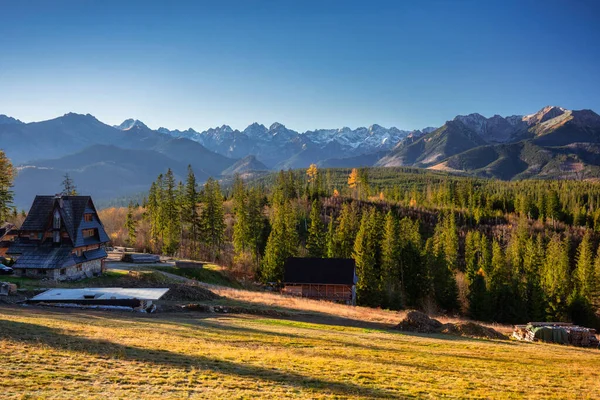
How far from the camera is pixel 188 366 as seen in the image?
15180 millimetres

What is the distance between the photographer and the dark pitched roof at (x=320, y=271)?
66.2 m

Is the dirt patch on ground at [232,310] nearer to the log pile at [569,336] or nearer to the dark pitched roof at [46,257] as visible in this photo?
the dark pitched roof at [46,257]

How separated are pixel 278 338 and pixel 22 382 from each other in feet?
45.2

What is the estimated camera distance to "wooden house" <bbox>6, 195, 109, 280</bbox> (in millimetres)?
42969

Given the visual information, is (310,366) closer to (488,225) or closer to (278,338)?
(278,338)

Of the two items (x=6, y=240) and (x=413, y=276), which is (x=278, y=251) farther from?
(x=6, y=240)

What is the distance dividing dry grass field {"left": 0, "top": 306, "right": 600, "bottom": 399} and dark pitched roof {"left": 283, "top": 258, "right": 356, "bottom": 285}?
130 ft

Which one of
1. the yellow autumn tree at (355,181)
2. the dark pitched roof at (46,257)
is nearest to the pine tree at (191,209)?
the dark pitched roof at (46,257)

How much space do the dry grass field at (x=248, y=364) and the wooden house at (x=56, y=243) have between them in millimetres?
19016

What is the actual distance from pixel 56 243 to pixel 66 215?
3387 mm

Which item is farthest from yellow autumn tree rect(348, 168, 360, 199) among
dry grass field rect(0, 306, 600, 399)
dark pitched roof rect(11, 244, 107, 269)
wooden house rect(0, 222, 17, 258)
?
dry grass field rect(0, 306, 600, 399)

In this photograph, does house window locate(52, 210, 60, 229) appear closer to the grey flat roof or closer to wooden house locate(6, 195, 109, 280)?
wooden house locate(6, 195, 109, 280)

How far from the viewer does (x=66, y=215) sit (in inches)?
1822

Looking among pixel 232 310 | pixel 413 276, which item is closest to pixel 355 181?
pixel 413 276
